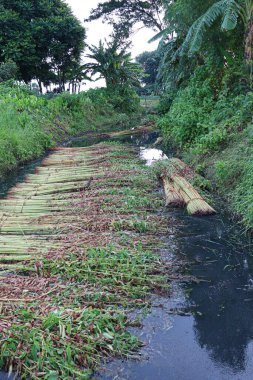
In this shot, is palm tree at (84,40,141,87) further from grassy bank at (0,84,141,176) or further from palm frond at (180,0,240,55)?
palm frond at (180,0,240,55)

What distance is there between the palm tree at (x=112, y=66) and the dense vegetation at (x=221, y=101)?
8.53m

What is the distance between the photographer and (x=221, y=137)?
21.4ft

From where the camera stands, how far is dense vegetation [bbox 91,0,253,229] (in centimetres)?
546

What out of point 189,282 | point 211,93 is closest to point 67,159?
point 211,93

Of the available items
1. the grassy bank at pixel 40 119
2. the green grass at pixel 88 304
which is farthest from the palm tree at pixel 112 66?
the green grass at pixel 88 304

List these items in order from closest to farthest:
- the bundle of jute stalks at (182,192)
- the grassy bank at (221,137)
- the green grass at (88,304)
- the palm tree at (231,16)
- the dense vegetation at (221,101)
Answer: the green grass at (88,304) < the bundle of jute stalks at (182,192) < the grassy bank at (221,137) < the dense vegetation at (221,101) < the palm tree at (231,16)

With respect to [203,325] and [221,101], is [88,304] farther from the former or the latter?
[221,101]

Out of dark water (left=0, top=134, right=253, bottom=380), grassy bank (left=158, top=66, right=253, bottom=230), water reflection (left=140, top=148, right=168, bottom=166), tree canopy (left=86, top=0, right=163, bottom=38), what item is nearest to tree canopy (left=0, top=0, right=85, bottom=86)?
tree canopy (left=86, top=0, right=163, bottom=38)

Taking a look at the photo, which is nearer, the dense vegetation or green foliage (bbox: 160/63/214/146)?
the dense vegetation

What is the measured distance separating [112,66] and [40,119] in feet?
31.8

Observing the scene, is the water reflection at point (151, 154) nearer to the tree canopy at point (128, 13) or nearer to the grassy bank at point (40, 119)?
the grassy bank at point (40, 119)

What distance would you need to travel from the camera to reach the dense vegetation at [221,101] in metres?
5.46

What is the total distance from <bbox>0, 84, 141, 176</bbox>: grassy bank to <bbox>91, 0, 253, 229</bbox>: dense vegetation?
142 inches

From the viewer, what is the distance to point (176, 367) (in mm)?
2354
